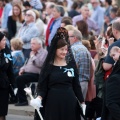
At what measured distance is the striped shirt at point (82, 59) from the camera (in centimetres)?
1027

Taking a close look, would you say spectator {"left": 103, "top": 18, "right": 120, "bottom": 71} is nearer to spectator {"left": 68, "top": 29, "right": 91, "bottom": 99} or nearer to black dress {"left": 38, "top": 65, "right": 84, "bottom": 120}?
spectator {"left": 68, "top": 29, "right": 91, "bottom": 99}

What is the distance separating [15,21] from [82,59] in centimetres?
632

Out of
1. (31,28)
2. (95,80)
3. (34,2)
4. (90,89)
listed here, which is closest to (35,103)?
(95,80)

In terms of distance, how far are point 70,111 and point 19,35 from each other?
21.8 feet

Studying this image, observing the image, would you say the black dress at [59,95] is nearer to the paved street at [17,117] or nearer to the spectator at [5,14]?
the paved street at [17,117]

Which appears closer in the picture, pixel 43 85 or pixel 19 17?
pixel 43 85

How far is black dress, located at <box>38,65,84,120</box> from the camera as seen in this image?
8562 millimetres

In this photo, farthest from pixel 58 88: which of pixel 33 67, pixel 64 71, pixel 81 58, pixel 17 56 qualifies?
pixel 17 56

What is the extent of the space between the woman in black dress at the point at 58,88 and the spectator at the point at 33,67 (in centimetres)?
420

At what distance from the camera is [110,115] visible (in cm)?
680

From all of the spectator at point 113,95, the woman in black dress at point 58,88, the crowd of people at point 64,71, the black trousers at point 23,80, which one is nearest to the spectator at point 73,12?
the crowd of people at point 64,71

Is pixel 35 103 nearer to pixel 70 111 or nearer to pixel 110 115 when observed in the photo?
pixel 70 111

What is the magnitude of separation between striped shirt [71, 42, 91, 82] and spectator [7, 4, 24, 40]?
583 cm

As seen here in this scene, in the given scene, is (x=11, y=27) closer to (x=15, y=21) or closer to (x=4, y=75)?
(x=15, y=21)
